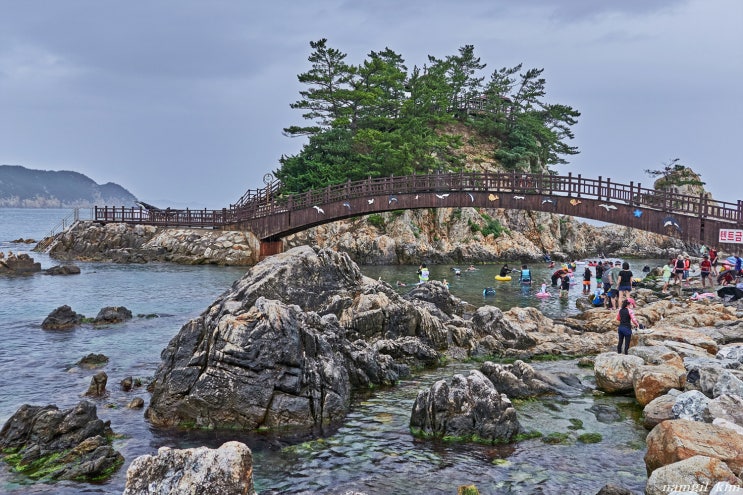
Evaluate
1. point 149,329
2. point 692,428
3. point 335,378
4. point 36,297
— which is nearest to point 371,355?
point 335,378

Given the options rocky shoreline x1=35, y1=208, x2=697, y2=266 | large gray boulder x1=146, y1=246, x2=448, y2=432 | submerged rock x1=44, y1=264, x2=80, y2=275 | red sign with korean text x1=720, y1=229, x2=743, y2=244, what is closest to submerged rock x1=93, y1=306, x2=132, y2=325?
large gray boulder x1=146, y1=246, x2=448, y2=432

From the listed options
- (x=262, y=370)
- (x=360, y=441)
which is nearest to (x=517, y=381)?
(x=360, y=441)

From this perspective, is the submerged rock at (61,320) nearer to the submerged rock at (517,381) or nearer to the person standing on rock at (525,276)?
Answer: the submerged rock at (517,381)

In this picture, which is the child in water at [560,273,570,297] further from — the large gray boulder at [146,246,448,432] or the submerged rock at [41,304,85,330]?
the submerged rock at [41,304,85,330]

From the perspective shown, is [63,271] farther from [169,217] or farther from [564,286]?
[564,286]

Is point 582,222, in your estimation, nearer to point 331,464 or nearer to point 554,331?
point 554,331

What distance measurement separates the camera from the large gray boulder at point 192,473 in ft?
23.0

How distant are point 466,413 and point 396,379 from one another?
13.7 ft

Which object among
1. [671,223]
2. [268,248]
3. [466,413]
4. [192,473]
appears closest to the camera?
[192,473]

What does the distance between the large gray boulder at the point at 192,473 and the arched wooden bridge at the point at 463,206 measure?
1175 inches

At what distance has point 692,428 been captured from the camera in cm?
921

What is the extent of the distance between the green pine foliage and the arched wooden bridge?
6797mm

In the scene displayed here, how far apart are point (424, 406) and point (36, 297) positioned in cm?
2798

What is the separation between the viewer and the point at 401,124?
61562mm
